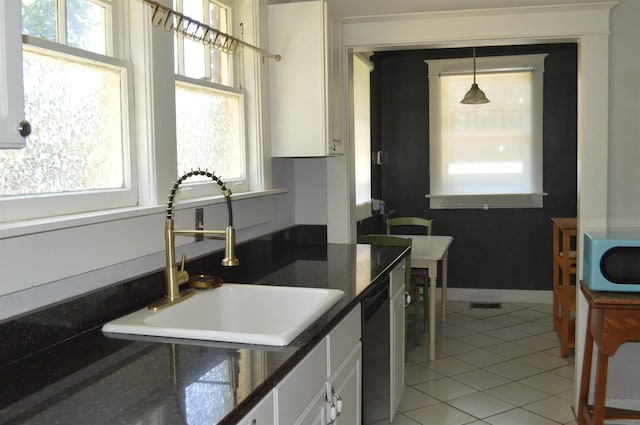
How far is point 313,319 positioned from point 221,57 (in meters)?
1.42

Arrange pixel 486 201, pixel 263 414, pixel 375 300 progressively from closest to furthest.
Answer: pixel 263 414 → pixel 375 300 → pixel 486 201

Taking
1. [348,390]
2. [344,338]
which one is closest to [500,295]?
[348,390]

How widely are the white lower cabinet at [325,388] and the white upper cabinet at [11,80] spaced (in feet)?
2.21

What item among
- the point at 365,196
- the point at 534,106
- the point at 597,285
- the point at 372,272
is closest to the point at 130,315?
the point at 372,272

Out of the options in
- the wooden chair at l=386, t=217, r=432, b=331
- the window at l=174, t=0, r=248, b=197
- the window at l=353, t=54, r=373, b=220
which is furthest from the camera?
the window at l=353, t=54, r=373, b=220

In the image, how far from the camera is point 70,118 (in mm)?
1720

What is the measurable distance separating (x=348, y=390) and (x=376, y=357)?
1.58 feet

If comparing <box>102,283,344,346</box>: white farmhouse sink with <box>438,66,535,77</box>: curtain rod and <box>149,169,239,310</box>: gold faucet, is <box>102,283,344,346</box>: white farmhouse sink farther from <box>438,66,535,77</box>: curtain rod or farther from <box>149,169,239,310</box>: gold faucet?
<box>438,66,535,77</box>: curtain rod

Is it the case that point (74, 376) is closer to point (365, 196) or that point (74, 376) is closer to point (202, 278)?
point (202, 278)

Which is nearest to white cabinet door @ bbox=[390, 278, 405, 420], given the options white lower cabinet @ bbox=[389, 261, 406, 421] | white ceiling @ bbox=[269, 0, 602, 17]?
white lower cabinet @ bbox=[389, 261, 406, 421]

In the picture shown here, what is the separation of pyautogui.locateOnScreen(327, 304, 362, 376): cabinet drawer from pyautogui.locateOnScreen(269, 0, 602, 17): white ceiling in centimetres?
165

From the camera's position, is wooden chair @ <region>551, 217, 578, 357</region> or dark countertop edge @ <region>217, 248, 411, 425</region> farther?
wooden chair @ <region>551, 217, 578, 357</region>

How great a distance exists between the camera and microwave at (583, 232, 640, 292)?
2.79m

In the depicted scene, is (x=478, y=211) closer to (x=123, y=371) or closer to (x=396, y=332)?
(x=396, y=332)
